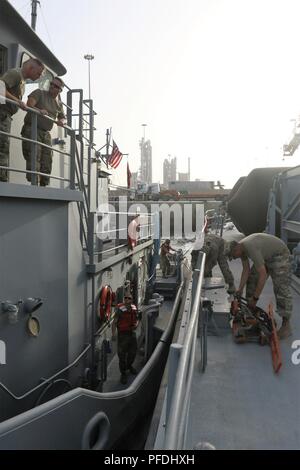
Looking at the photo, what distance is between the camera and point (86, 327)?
221 inches

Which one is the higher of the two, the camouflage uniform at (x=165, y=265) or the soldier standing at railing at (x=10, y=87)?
the soldier standing at railing at (x=10, y=87)

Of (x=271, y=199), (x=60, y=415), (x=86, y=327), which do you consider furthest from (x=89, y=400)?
(x=271, y=199)

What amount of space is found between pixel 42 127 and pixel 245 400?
4189 millimetres

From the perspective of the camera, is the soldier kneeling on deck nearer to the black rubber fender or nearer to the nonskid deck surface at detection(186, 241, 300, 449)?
the nonskid deck surface at detection(186, 241, 300, 449)

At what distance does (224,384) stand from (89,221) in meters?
2.97

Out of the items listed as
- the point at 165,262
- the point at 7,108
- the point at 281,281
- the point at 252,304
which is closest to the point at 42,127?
the point at 7,108

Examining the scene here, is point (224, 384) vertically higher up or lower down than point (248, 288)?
lower down

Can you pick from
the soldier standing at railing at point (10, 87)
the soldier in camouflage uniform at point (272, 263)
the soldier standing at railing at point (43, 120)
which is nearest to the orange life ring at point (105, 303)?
the soldier standing at railing at point (43, 120)

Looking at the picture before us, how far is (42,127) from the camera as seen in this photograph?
5.26 m

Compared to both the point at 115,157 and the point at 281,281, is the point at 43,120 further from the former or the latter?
the point at 115,157

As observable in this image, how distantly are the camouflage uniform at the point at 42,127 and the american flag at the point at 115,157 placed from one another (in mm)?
7263

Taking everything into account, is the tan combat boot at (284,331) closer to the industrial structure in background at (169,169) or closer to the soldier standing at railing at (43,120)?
the soldier standing at railing at (43,120)

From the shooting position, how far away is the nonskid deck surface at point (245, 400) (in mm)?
3010
